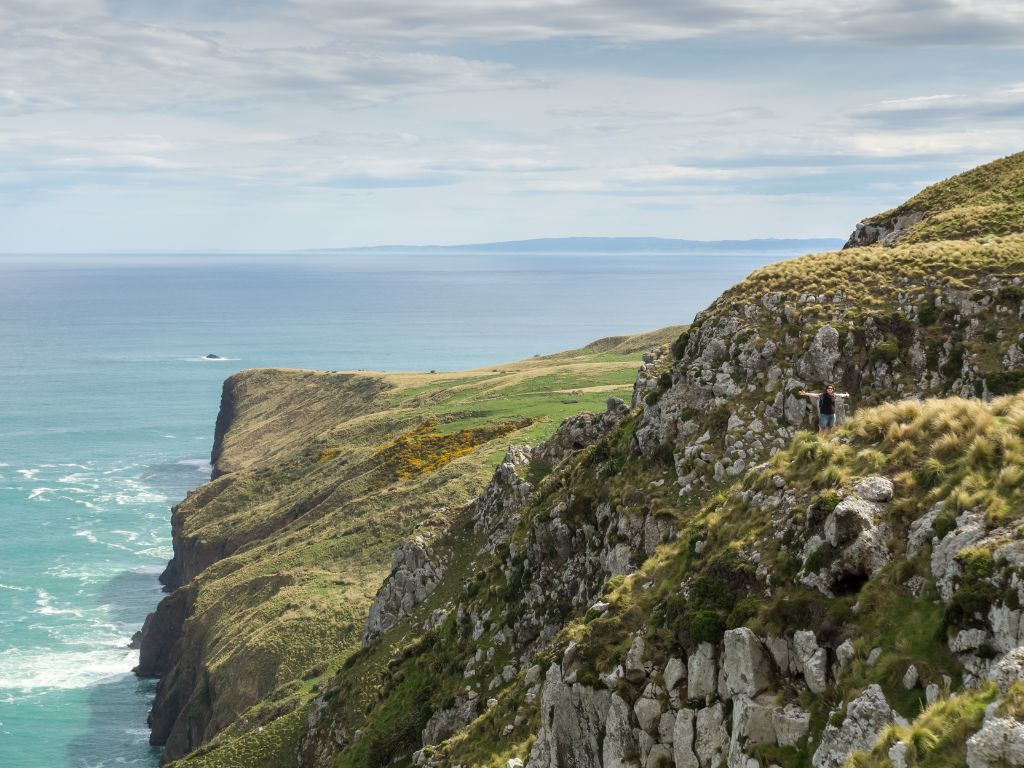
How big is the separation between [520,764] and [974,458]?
12.8 meters

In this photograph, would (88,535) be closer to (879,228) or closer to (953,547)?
(879,228)

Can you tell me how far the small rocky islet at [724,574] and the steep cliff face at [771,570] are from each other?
0.06m

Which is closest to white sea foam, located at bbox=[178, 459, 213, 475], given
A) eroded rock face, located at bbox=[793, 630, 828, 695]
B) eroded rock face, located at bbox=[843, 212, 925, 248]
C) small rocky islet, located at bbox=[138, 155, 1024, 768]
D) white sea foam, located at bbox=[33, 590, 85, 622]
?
white sea foam, located at bbox=[33, 590, 85, 622]

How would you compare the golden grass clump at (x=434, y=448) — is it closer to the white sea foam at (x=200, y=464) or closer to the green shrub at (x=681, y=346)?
the green shrub at (x=681, y=346)

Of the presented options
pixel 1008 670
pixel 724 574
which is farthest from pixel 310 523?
pixel 1008 670

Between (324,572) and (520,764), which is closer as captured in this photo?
(520,764)

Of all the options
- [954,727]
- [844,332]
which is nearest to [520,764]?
[954,727]

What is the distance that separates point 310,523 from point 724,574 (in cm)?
7191

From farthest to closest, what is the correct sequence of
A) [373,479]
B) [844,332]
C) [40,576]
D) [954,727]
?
[40,576] → [373,479] → [844,332] → [954,727]

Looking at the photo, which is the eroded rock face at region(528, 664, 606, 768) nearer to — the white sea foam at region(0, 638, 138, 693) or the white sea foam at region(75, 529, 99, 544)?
the white sea foam at region(0, 638, 138, 693)

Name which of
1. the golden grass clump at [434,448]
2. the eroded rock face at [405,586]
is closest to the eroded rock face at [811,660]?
the eroded rock face at [405,586]

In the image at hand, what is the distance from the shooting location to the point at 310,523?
89.5 metres

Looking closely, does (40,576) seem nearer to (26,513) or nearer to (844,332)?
(26,513)

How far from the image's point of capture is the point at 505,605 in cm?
3784
